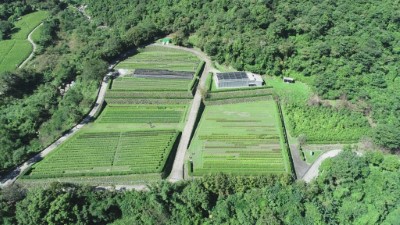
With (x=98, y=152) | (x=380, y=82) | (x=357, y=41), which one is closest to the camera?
(x=98, y=152)

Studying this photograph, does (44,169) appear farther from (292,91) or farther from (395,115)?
(395,115)

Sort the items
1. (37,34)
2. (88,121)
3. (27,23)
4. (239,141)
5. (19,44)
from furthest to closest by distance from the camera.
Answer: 1. (27,23)
2. (37,34)
3. (19,44)
4. (88,121)
5. (239,141)

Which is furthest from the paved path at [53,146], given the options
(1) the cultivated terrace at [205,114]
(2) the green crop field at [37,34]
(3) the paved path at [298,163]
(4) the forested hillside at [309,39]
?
(3) the paved path at [298,163]

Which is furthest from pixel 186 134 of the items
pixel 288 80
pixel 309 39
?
pixel 309 39

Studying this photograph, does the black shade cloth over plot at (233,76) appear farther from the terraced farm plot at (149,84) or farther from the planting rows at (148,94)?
the planting rows at (148,94)

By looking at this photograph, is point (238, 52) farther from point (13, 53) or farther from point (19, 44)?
point (19, 44)

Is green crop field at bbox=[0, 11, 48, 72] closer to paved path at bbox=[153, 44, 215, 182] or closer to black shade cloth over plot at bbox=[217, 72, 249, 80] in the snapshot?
paved path at bbox=[153, 44, 215, 182]

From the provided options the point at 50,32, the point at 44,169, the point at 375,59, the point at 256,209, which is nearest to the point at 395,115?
the point at 375,59
